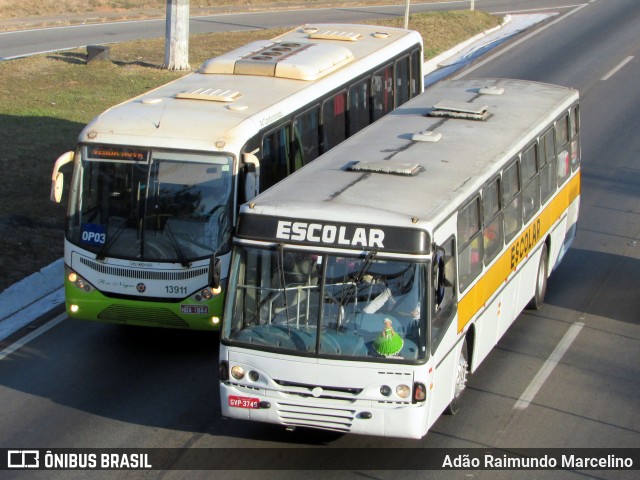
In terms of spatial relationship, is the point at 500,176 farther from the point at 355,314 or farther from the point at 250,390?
the point at 250,390

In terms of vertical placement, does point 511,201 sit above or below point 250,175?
below

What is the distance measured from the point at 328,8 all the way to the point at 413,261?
35.5 meters

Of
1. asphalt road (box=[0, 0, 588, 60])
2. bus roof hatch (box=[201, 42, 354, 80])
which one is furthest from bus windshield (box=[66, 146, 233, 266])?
asphalt road (box=[0, 0, 588, 60])

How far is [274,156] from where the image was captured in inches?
523

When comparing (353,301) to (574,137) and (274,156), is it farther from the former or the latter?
(574,137)

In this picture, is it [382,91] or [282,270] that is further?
[382,91]

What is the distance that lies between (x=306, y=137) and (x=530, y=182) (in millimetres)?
3033

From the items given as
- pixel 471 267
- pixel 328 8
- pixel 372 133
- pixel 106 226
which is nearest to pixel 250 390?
pixel 471 267

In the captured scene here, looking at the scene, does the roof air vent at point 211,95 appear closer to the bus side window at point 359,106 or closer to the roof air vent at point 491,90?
the bus side window at point 359,106

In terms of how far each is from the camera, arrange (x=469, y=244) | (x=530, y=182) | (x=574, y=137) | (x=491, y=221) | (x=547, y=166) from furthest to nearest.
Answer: (x=574, y=137) < (x=547, y=166) < (x=530, y=182) < (x=491, y=221) < (x=469, y=244)

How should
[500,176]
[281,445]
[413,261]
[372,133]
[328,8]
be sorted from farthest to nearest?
[328,8] < [372,133] < [500,176] < [281,445] < [413,261]

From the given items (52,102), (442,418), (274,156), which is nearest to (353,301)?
(442,418)

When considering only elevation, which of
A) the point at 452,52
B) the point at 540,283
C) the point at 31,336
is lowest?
the point at 31,336

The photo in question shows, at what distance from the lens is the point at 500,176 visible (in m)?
11.9
